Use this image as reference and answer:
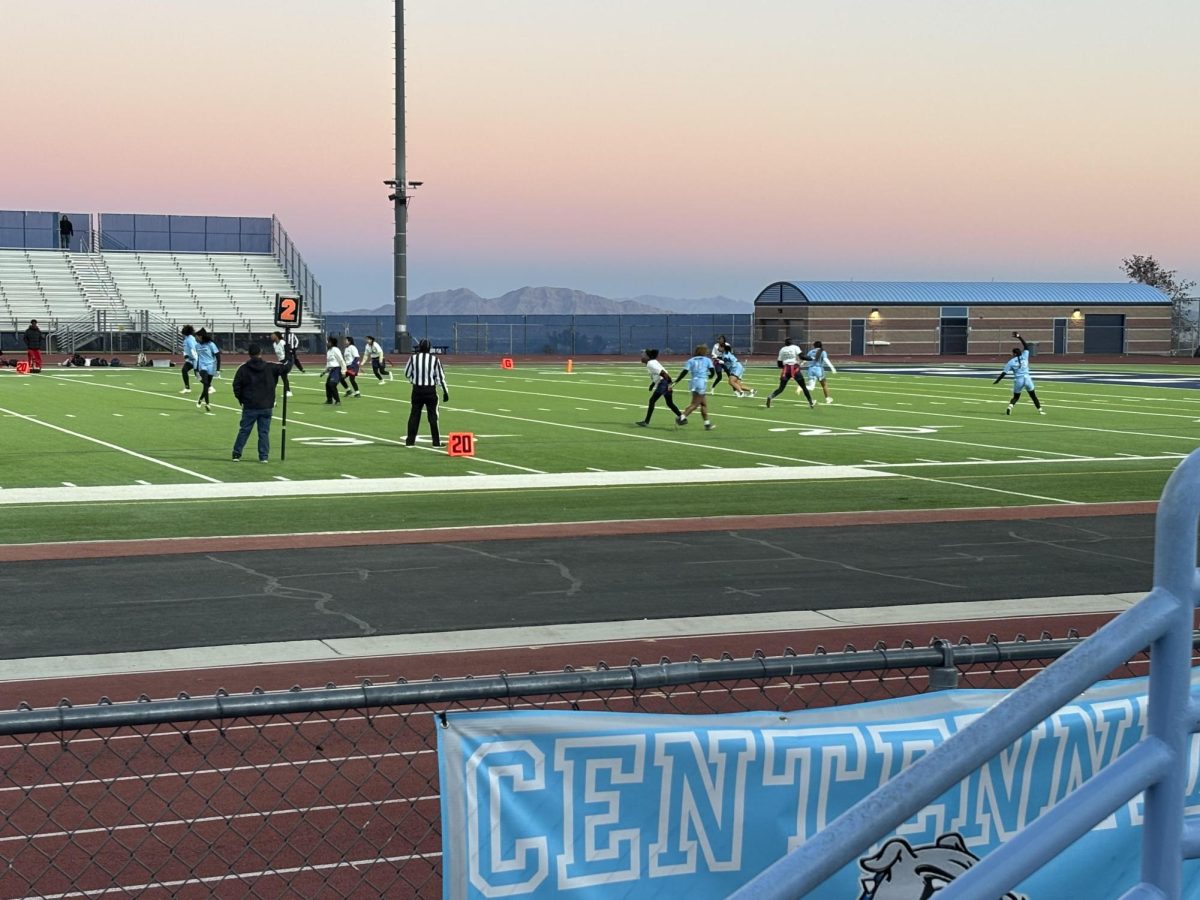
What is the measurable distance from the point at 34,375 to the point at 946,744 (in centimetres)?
5896

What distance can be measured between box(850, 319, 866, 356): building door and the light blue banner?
293ft

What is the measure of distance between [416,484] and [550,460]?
4195 mm

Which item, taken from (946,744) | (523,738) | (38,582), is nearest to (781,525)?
(38,582)

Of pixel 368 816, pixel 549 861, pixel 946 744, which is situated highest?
pixel 946 744

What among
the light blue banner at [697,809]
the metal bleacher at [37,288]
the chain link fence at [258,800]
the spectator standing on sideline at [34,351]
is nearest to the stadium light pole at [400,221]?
the spectator standing on sideline at [34,351]

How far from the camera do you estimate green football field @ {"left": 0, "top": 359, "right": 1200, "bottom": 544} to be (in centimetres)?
1983

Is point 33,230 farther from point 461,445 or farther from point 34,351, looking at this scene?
point 461,445

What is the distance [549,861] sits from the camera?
3.92m

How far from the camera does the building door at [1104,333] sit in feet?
316

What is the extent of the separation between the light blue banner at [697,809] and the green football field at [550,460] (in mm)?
14298

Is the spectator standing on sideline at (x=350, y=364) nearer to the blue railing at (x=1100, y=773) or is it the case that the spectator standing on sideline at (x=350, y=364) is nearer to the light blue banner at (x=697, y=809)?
the light blue banner at (x=697, y=809)

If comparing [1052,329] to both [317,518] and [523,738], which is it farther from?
[523,738]

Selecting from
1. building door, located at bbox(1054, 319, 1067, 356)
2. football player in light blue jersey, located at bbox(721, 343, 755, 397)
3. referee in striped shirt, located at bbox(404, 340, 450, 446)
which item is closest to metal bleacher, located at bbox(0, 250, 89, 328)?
football player in light blue jersey, located at bbox(721, 343, 755, 397)

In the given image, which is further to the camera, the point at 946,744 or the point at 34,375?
the point at 34,375
